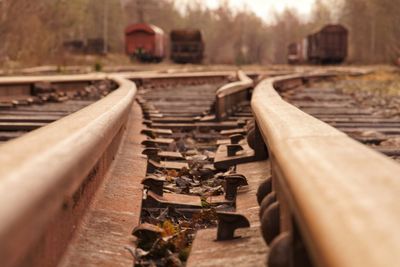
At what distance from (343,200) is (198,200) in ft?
7.90

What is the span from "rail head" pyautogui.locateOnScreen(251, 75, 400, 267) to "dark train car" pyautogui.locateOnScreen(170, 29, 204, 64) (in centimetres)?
4240

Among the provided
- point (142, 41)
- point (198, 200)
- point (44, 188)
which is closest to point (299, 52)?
point (142, 41)

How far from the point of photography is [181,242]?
2652mm

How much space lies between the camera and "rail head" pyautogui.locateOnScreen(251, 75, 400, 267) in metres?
0.87

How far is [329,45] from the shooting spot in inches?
1651

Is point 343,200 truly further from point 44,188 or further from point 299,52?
point 299,52

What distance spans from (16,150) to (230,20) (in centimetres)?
9216

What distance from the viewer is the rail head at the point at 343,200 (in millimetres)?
871

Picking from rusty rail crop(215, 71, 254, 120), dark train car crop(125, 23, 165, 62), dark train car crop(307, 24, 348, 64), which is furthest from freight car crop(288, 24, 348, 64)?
rusty rail crop(215, 71, 254, 120)

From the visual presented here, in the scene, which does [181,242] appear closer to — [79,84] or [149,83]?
[79,84]

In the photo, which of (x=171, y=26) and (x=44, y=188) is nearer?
(x=44, y=188)

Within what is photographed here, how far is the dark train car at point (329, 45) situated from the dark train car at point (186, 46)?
24.0 feet

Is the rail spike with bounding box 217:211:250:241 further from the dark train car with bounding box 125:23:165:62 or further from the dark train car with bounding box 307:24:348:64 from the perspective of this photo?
the dark train car with bounding box 307:24:348:64

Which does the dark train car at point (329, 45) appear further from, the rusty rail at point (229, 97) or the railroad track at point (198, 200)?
the railroad track at point (198, 200)
